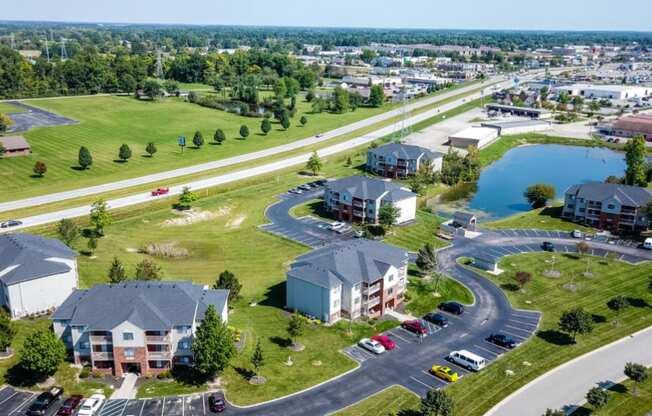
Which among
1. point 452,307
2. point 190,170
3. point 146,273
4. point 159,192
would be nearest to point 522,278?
point 452,307

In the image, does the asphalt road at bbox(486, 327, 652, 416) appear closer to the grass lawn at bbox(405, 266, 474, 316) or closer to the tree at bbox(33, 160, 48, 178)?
the grass lawn at bbox(405, 266, 474, 316)

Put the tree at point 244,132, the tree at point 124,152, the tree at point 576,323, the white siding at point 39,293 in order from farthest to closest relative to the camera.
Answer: the tree at point 244,132 → the tree at point 124,152 → the white siding at point 39,293 → the tree at point 576,323

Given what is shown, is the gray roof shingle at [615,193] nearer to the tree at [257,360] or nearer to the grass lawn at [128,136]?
the tree at [257,360]

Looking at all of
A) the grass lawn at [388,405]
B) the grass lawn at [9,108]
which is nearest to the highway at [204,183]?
the grass lawn at [388,405]

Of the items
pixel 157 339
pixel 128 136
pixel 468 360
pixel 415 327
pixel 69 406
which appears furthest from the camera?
pixel 128 136

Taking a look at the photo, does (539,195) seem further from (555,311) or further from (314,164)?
(555,311)

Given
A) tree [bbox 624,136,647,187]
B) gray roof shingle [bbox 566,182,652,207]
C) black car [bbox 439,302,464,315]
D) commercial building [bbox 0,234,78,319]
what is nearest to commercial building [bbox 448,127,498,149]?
tree [bbox 624,136,647,187]

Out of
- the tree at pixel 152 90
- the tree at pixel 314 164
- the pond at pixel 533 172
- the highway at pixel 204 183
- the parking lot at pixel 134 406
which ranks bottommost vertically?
the pond at pixel 533 172
